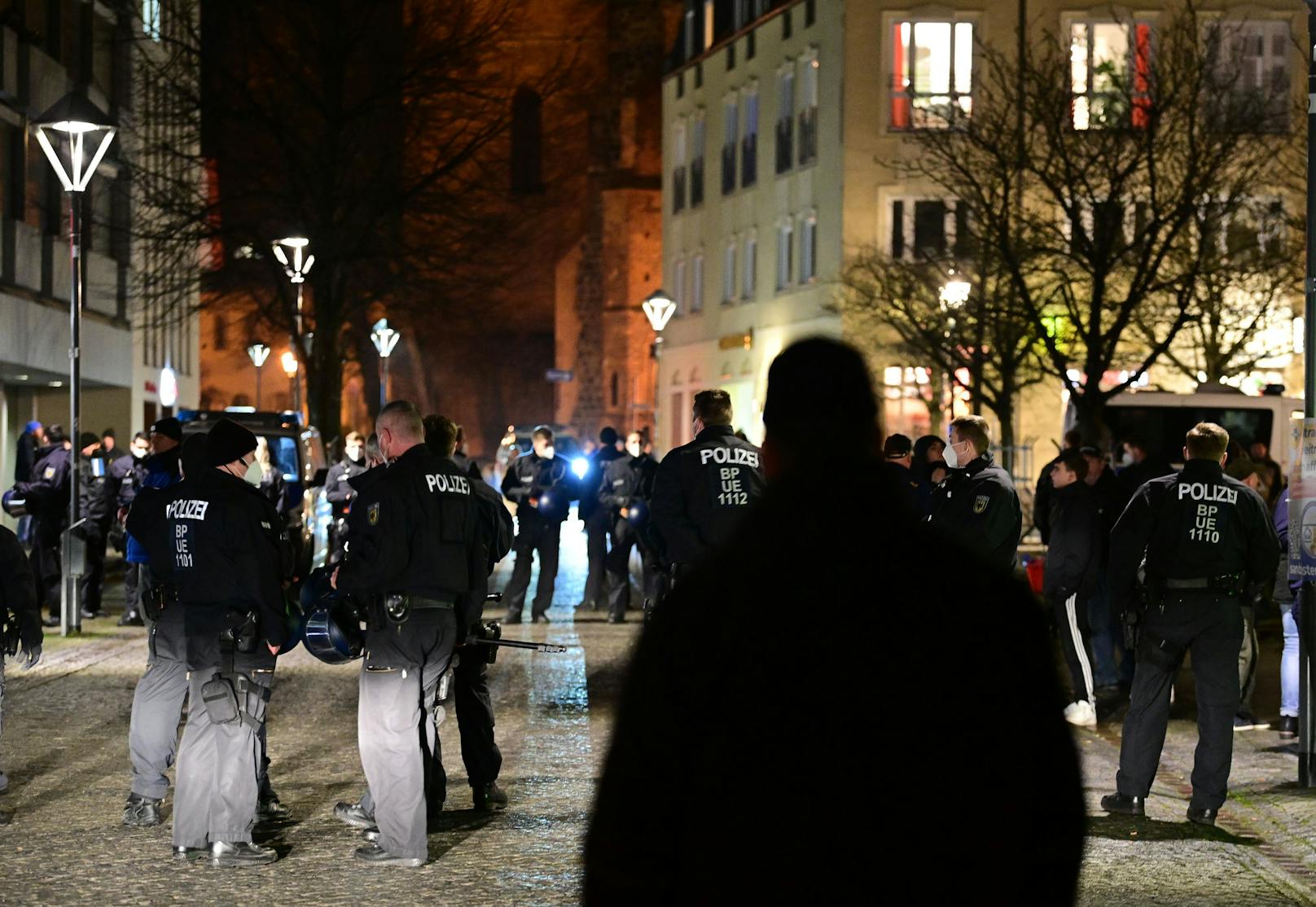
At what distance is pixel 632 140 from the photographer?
67188 millimetres

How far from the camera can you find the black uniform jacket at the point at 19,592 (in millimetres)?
9102

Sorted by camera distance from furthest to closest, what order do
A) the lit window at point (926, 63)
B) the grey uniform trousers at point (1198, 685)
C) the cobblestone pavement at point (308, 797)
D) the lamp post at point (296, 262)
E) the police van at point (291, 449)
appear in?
the lit window at point (926, 63), the lamp post at point (296, 262), the police van at point (291, 449), the grey uniform trousers at point (1198, 685), the cobblestone pavement at point (308, 797)

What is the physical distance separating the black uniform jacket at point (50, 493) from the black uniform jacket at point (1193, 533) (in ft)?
42.6

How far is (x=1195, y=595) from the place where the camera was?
9.23 metres

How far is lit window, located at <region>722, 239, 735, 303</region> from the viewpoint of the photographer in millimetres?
50188

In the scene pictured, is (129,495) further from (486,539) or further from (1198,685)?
(1198,685)

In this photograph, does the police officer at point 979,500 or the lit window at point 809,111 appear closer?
the police officer at point 979,500

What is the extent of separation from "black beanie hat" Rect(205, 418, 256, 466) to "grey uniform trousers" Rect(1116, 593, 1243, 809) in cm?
405

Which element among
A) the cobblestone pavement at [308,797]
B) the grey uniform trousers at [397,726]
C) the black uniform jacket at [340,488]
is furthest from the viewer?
the black uniform jacket at [340,488]

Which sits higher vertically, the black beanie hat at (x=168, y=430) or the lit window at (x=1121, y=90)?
the lit window at (x=1121, y=90)

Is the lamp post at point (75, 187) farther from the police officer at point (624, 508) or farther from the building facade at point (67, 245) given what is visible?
the building facade at point (67, 245)

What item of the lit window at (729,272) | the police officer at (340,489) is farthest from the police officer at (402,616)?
the lit window at (729,272)

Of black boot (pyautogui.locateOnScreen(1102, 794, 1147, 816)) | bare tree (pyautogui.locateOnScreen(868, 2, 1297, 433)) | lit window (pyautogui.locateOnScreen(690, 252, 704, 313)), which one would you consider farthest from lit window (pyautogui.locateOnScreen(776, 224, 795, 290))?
black boot (pyautogui.locateOnScreen(1102, 794, 1147, 816))

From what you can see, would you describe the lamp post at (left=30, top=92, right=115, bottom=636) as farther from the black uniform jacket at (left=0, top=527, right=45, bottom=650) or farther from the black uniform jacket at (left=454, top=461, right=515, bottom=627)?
the black uniform jacket at (left=454, top=461, right=515, bottom=627)
